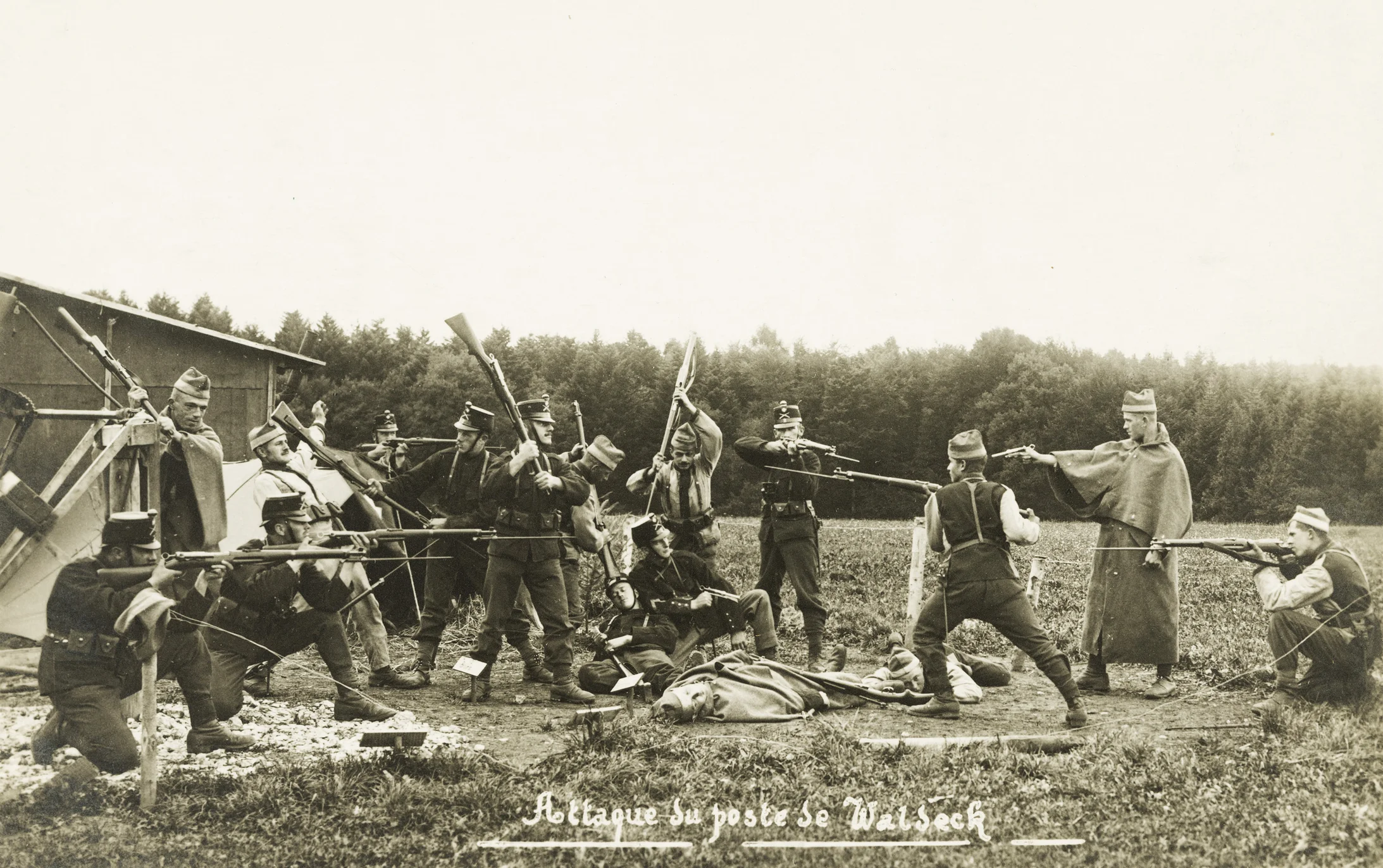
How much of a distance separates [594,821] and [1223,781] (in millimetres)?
3399

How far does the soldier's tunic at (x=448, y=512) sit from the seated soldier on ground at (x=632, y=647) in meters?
1.45

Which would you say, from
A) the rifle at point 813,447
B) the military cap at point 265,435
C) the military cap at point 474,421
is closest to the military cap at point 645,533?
the rifle at point 813,447

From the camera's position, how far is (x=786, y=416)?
9.19 meters

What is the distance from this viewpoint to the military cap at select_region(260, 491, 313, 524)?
665 cm

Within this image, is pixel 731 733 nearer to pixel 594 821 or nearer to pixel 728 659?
pixel 728 659

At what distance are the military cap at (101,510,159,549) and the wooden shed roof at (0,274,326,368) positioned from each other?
10.0 feet

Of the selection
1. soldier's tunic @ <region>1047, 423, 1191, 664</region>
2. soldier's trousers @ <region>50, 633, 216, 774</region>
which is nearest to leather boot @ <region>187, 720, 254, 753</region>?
soldier's trousers @ <region>50, 633, 216, 774</region>

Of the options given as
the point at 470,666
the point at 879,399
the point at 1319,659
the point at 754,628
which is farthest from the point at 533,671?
the point at 879,399

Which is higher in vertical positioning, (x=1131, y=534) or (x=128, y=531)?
(x=128, y=531)

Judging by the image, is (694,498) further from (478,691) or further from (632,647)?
(478,691)

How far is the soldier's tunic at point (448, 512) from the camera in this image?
341 inches

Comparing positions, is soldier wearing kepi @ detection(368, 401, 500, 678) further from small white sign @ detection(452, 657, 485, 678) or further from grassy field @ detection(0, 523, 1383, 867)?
grassy field @ detection(0, 523, 1383, 867)

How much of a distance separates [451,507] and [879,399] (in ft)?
22.8

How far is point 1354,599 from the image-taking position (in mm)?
6602
